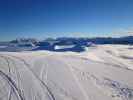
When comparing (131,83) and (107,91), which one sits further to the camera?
(131,83)

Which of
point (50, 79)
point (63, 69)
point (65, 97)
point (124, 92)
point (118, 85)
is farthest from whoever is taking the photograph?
point (63, 69)

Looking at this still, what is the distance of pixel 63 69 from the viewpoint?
43.4 ft

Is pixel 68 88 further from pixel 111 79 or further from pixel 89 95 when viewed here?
pixel 111 79

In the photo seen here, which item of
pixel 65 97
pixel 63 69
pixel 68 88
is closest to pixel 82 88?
pixel 68 88

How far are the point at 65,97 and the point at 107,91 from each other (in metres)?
2.25

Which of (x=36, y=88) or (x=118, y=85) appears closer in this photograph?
(x=36, y=88)

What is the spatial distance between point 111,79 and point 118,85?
118 cm

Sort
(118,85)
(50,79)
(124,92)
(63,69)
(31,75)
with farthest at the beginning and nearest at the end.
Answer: (63,69) → (31,75) → (50,79) → (118,85) → (124,92)

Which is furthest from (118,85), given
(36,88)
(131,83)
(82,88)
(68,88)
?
(36,88)

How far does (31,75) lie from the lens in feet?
36.7

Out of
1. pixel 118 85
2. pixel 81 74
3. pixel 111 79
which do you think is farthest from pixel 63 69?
pixel 118 85

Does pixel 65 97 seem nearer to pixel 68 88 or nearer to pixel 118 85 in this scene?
pixel 68 88

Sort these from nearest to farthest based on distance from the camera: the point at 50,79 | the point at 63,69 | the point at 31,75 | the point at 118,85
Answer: the point at 118,85 → the point at 50,79 → the point at 31,75 → the point at 63,69

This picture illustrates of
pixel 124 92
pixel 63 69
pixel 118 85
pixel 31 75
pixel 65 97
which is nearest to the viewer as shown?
pixel 65 97
